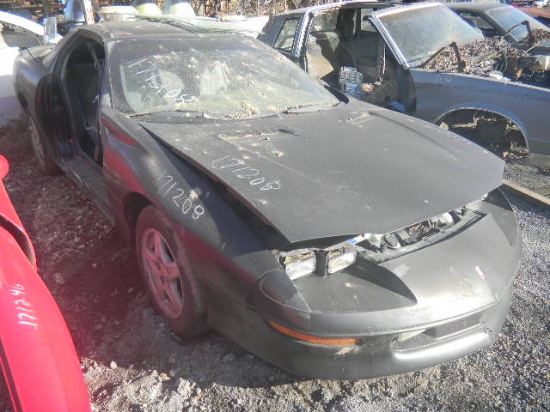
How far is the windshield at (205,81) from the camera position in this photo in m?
2.85

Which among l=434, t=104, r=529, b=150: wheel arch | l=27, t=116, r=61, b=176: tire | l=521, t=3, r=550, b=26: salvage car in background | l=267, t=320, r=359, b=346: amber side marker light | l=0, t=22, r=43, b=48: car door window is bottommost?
Answer: l=27, t=116, r=61, b=176: tire

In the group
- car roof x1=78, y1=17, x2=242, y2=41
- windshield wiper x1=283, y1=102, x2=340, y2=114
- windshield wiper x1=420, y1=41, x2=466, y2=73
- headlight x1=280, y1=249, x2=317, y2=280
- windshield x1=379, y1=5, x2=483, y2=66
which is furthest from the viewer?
windshield x1=379, y1=5, x2=483, y2=66

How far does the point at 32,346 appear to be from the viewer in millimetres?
1481

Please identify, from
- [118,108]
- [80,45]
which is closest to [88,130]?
[80,45]

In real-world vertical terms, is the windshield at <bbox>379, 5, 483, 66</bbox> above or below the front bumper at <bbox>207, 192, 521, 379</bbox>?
above

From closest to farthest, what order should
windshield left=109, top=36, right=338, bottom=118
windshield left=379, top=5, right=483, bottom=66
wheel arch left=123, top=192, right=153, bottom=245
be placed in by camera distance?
1. wheel arch left=123, top=192, right=153, bottom=245
2. windshield left=109, top=36, right=338, bottom=118
3. windshield left=379, top=5, right=483, bottom=66

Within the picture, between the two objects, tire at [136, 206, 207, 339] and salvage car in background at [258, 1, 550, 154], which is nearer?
tire at [136, 206, 207, 339]

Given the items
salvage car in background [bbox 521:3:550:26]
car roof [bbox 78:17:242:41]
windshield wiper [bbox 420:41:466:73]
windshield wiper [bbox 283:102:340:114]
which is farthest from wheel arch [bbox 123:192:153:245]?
salvage car in background [bbox 521:3:550:26]

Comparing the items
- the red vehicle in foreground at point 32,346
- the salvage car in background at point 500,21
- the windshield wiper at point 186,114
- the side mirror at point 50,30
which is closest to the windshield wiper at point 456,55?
the salvage car in background at point 500,21

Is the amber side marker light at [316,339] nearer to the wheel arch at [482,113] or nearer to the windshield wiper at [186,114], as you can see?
the windshield wiper at [186,114]

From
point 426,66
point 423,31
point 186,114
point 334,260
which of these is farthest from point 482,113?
point 334,260

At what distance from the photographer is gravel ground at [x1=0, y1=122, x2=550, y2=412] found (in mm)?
2057

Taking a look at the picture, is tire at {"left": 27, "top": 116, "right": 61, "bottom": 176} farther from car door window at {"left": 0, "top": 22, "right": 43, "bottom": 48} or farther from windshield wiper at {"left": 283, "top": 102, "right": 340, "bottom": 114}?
car door window at {"left": 0, "top": 22, "right": 43, "bottom": 48}

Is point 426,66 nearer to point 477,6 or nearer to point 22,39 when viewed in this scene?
point 477,6
